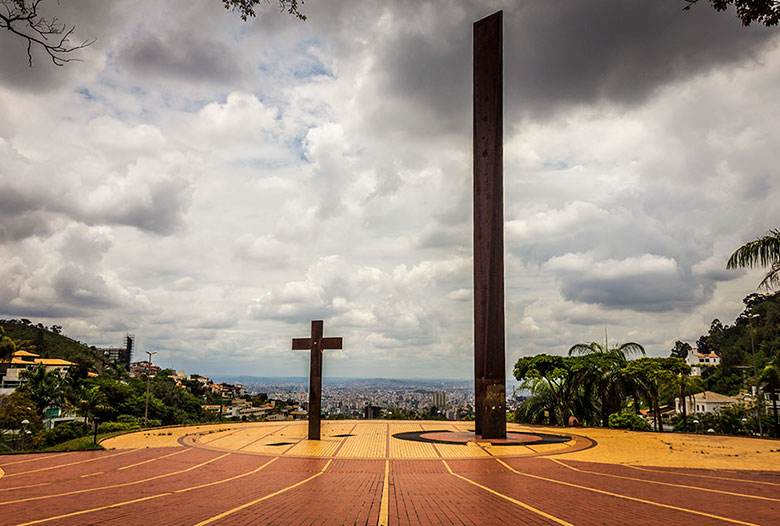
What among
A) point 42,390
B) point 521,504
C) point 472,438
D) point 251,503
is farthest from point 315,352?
point 42,390

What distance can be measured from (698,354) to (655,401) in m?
111

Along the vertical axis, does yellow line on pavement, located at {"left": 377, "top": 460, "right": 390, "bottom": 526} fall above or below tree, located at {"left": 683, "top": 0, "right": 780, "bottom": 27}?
below

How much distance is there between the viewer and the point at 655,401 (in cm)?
2231

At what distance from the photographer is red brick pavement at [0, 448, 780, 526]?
6.97 meters

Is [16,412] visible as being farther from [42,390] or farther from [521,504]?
[521,504]

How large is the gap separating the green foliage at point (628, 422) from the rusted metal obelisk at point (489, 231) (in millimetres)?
8282

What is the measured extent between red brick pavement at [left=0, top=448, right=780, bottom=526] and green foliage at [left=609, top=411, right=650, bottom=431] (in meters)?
10.9

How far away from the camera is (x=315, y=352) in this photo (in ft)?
53.5

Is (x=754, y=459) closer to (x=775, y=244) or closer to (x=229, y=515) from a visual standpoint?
(x=775, y=244)

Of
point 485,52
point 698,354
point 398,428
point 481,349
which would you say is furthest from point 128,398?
point 698,354

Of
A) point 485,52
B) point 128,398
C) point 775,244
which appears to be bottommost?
point 128,398

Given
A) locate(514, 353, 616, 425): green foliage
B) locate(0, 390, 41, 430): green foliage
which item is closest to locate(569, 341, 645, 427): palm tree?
locate(514, 353, 616, 425): green foliage

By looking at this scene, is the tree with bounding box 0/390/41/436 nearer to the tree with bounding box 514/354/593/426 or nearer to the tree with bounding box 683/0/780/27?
the tree with bounding box 514/354/593/426

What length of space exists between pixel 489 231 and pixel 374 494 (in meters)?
9.83
